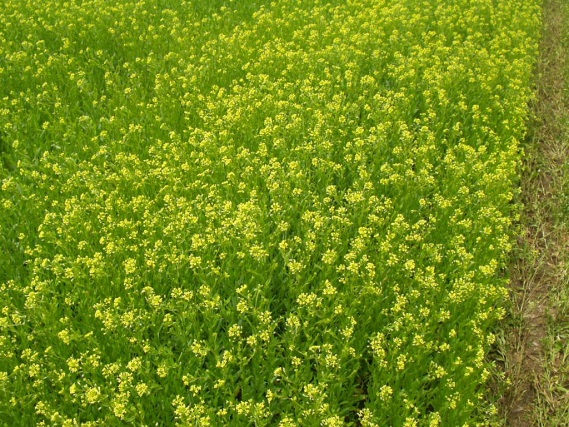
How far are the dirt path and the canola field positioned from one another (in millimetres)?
417

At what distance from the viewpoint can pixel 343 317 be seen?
3826 mm

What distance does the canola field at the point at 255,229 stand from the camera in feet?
11.4

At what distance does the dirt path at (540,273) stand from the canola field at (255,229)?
417 millimetres

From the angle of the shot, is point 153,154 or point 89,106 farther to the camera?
point 89,106

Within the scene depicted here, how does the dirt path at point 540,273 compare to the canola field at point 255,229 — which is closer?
the canola field at point 255,229

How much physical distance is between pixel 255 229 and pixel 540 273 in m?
3.11

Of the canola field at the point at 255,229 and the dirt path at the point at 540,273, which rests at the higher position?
the canola field at the point at 255,229

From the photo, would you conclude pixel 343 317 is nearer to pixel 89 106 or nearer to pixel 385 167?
pixel 385 167

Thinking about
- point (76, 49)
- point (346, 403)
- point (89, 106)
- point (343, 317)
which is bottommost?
point (346, 403)

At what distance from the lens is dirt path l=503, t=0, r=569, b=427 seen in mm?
4297

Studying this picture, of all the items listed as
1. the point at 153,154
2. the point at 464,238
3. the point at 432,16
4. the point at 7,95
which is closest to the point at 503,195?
the point at 464,238

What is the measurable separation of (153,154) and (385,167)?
2.34 meters

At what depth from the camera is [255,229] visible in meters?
4.15

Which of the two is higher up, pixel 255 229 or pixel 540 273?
pixel 255 229
